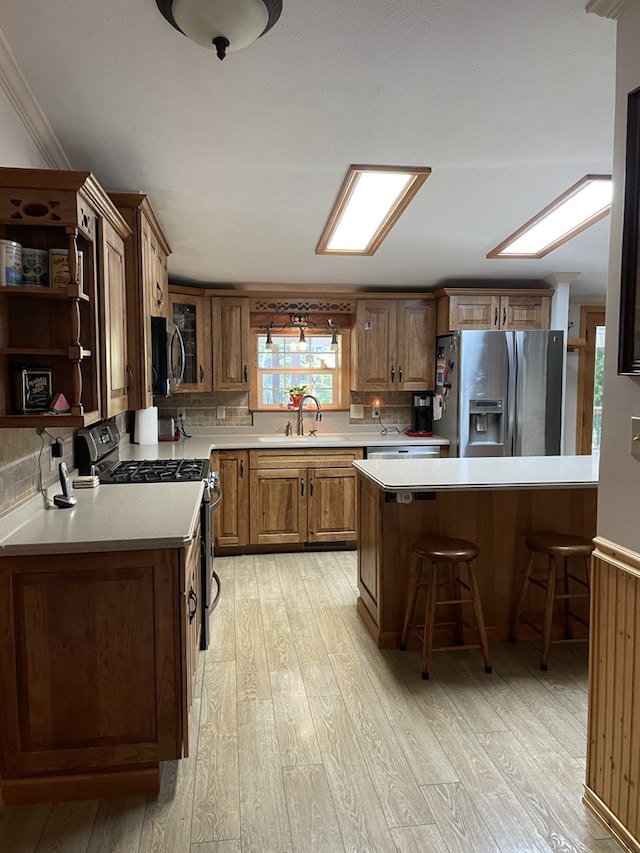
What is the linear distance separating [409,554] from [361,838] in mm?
1423

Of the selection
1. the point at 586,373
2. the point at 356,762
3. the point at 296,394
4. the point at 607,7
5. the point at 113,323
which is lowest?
the point at 356,762

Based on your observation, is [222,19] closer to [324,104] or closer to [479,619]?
[324,104]

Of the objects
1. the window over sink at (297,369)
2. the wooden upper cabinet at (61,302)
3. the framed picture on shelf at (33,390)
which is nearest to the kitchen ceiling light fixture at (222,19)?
the wooden upper cabinet at (61,302)

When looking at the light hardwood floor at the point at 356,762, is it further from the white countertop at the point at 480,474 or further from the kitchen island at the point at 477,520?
the white countertop at the point at 480,474

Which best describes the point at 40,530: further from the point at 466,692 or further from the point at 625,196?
the point at 625,196

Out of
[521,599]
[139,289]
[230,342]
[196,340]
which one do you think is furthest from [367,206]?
[521,599]

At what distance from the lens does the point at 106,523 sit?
80.9 inches

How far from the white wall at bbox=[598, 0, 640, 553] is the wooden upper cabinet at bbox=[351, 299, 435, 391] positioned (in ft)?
10.7

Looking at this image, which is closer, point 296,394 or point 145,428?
point 145,428

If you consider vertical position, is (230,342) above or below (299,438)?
above

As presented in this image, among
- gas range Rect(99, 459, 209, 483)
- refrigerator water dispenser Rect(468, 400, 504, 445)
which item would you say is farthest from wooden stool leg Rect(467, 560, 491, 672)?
refrigerator water dispenser Rect(468, 400, 504, 445)

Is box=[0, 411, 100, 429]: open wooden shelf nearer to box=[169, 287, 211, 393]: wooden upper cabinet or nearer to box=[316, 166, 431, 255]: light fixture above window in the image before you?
box=[316, 166, 431, 255]: light fixture above window

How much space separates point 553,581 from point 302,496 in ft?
7.21

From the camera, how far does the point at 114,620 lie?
1.91 m
